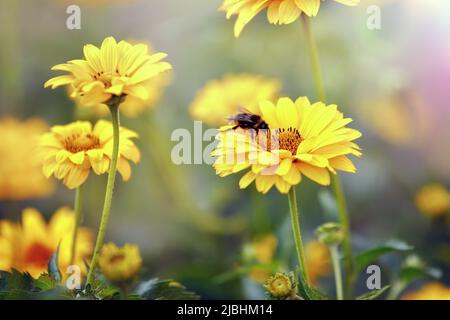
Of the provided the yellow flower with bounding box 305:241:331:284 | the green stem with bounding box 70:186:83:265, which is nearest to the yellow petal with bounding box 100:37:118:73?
the green stem with bounding box 70:186:83:265

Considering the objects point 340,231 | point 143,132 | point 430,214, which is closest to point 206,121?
point 143,132

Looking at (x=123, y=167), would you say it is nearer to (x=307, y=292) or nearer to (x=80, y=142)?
(x=80, y=142)

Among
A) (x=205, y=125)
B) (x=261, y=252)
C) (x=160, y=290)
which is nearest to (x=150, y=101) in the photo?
(x=205, y=125)

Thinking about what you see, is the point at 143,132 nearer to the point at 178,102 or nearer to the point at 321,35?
the point at 178,102

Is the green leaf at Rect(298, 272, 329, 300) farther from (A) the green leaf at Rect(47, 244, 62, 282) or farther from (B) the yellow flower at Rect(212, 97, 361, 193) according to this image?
(A) the green leaf at Rect(47, 244, 62, 282)
